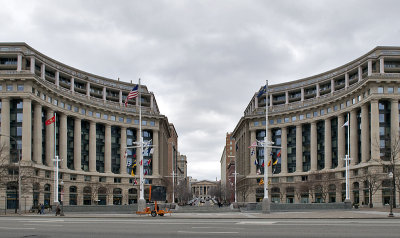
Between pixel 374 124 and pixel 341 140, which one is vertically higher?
pixel 374 124

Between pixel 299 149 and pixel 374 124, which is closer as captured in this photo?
pixel 374 124

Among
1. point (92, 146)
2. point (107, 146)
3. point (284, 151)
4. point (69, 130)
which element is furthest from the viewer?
point (284, 151)

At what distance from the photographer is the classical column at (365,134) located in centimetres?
9306

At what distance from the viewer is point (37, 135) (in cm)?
9075

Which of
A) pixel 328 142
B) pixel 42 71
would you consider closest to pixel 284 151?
pixel 328 142

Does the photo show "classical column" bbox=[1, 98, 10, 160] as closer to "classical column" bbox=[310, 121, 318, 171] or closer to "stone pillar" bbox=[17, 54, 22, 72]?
"stone pillar" bbox=[17, 54, 22, 72]

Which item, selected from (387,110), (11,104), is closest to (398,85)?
(387,110)

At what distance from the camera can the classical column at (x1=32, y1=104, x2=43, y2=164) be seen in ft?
295

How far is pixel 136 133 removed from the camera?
130 meters

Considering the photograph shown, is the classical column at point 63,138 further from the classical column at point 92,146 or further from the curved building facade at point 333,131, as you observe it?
the curved building facade at point 333,131

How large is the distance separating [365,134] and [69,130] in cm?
7172

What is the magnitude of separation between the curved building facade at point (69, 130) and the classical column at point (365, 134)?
151 ft

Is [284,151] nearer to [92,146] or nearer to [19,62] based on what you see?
[92,146]

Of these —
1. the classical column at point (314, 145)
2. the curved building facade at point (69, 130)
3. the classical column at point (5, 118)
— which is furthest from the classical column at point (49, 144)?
the classical column at point (314, 145)
